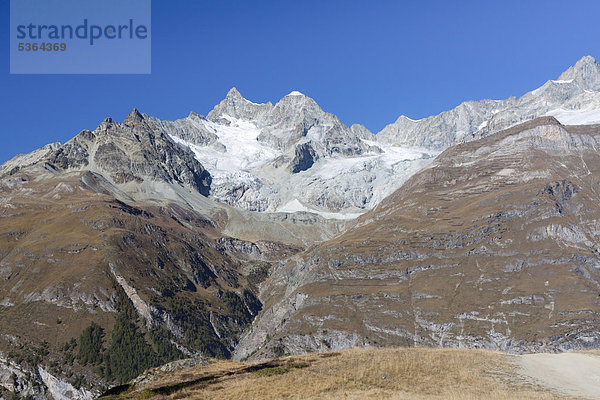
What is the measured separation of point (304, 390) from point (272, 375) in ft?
24.9

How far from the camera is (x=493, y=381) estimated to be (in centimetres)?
4775

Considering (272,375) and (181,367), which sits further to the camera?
(181,367)

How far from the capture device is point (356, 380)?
4653cm

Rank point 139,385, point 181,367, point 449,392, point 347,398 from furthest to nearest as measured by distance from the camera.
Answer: point 181,367, point 139,385, point 449,392, point 347,398

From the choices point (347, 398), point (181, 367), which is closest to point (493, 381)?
point (347, 398)

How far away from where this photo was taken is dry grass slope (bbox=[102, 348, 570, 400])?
42.4 m

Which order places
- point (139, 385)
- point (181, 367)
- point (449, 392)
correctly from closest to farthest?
point (449, 392)
point (139, 385)
point (181, 367)

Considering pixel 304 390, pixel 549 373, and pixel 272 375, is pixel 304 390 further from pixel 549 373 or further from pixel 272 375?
pixel 549 373

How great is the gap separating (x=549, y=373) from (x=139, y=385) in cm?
4226

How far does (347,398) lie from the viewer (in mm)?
40125

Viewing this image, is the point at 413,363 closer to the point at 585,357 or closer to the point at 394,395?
the point at 394,395

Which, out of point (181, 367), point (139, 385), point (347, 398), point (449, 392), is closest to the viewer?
point (347, 398)

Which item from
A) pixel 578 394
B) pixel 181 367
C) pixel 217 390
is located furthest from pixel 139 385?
pixel 578 394

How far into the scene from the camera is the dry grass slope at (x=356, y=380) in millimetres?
42375
